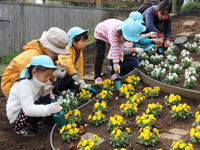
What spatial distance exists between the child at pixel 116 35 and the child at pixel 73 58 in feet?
1.50

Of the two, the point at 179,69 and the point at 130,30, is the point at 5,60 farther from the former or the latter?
the point at 179,69

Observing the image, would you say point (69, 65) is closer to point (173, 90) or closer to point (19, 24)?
point (173, 90)

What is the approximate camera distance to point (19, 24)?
19.6 ft

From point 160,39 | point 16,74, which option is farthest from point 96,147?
point 160,39

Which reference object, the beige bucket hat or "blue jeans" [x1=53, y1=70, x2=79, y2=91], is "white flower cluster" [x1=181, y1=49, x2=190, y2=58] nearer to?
"blue jeans" [x1=53, y1=70, x2=79, y2=91]

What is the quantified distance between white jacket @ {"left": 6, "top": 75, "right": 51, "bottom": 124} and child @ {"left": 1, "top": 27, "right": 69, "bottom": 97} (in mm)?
410

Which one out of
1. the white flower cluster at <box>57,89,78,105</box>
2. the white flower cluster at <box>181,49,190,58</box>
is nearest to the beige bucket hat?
the white flower cluster at <box>57,89,78,105</box>

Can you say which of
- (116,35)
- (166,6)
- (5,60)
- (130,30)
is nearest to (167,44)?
(166,6)

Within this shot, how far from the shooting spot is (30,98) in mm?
2428

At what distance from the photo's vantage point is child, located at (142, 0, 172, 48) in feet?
14.2

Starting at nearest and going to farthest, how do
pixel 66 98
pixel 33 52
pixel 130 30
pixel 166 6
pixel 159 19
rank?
pixel 33 52, pixel 130 30, pixel 66 98, pixel 166 6, pixel 159 19

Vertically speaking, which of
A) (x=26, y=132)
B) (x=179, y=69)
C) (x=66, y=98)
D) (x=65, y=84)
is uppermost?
(x=179, y=69)

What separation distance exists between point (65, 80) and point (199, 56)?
2932 mm

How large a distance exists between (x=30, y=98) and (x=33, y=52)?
768 millimetres
